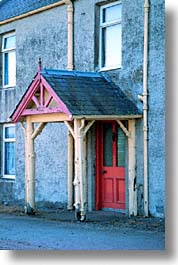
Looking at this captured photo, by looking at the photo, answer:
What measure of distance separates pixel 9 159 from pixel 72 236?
831cm

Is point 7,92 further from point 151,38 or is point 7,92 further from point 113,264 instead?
point 113,264

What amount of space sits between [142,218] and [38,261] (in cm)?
502

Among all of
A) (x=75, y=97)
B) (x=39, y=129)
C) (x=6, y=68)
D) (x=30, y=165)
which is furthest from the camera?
(x=6, y=68)

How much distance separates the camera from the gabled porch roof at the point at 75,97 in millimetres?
14227

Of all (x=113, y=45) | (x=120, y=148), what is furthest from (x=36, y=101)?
(x=113, y=45)

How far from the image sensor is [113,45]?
54.0 feet

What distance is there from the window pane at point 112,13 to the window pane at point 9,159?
215 inches

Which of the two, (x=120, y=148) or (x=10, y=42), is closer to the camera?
(x=120, y=148)

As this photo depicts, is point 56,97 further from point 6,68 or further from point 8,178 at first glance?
point 6,68

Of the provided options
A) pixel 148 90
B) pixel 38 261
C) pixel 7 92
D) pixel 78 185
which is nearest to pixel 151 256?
pixel 38 261

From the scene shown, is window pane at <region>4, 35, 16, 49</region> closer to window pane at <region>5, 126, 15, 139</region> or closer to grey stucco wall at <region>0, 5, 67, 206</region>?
grey stucco wall at <region>0, 5, 67, 206</region>

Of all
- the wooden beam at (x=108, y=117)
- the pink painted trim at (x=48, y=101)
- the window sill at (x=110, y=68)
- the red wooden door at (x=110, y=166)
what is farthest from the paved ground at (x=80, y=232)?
the window sill at (x=110, y=68)

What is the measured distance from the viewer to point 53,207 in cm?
1791

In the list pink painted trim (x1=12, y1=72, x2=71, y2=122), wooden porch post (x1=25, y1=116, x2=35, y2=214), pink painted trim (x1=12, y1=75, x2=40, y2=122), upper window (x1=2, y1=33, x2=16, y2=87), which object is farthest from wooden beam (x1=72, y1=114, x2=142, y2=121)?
upper window (x1=2, y1=33, x2=16, y2=87)
